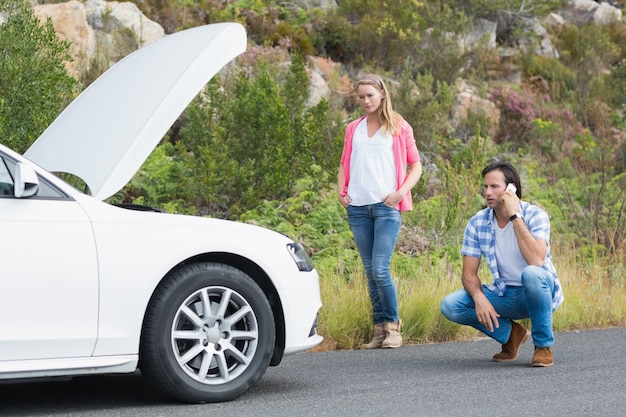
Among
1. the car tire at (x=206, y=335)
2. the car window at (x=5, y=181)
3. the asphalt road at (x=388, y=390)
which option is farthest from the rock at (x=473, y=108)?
the car window at (x=5, y=181)

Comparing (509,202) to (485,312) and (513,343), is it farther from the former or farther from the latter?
(513,343)

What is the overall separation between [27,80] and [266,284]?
5.05 m

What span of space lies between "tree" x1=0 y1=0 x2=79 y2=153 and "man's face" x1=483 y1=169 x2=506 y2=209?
4.68 metres

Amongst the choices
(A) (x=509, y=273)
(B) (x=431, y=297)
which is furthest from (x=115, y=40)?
(A) (x=509, y=273)

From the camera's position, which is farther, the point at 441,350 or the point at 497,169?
the point at 441,350

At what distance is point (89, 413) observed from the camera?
5422mm

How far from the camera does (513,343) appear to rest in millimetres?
7242

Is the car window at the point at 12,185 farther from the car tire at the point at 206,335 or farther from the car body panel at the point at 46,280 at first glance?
the car tire at the point at 206,335

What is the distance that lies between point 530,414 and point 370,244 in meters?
2.80

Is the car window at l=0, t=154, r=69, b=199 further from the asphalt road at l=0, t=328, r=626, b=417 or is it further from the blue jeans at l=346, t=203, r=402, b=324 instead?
the blue jeans at l=346, t=203, r=402, b=324

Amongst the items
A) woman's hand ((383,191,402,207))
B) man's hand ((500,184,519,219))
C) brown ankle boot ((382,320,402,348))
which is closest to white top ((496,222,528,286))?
man's hand ((500,184,519,219))

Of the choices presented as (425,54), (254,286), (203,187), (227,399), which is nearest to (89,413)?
(227,399)

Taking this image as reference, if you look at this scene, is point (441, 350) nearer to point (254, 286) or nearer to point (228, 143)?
point (254, 286)

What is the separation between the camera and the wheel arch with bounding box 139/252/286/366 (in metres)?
5.79
